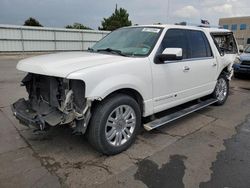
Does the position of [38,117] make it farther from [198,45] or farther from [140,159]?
[198,45]

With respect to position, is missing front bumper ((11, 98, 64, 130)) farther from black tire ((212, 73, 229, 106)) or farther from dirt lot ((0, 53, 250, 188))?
black tire ((212, 73, 229, 106))

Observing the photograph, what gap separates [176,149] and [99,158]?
3.85 feet

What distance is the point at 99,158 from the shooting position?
3186 mm

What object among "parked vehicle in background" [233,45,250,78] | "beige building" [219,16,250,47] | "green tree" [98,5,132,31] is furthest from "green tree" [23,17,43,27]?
"beige building" [219,16,250,47]

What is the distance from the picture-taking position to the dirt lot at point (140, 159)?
271 cm

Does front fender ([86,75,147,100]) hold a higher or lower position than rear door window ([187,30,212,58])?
lower

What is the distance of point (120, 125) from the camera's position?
3287mm

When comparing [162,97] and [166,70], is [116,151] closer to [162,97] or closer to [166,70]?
[162,97]

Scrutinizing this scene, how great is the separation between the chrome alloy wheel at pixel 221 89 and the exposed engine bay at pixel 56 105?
3776 millimetres

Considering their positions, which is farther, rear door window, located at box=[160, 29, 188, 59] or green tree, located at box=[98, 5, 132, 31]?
green tree, located at box=[98, 5, 132, 31]

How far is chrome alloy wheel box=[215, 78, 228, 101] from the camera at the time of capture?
5.54 meters

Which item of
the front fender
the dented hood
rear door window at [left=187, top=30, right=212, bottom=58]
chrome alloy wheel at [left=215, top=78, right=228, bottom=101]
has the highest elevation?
rear door window at [left=187, top=30, right=212, bottom=58]

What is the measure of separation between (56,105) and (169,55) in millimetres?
1756

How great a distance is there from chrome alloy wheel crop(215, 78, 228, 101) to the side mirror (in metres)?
2.50
